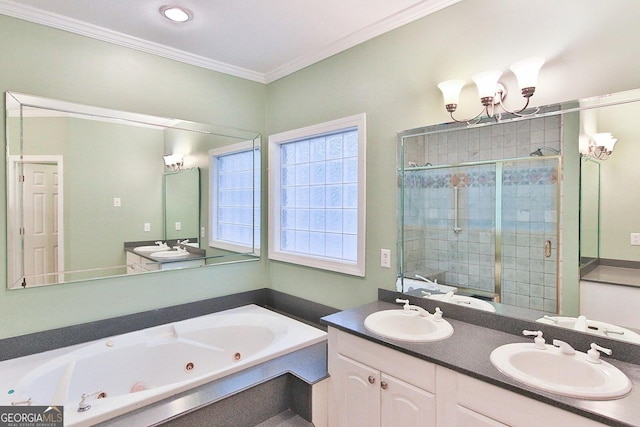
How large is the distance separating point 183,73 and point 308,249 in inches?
67.5

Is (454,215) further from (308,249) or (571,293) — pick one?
(308,249)

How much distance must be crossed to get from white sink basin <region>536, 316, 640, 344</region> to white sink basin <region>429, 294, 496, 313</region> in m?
0.24

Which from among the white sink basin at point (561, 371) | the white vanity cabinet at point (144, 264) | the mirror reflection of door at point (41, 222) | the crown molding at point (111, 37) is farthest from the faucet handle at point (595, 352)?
the crown molding at point (111, 37)

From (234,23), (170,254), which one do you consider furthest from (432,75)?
(170,254)

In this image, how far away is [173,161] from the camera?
257 cm

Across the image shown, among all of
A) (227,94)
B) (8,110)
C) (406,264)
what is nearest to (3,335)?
(8,110)

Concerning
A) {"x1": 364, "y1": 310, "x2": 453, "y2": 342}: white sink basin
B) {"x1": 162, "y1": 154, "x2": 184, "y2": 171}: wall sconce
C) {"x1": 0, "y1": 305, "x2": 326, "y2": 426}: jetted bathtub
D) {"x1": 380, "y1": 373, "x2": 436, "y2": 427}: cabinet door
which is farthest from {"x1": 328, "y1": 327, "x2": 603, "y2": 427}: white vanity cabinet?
{"x1": 162, "y1": 154, "x2": 184, "y2": 171}: wall sconce

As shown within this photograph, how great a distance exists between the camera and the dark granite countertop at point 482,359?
1015 millimetres

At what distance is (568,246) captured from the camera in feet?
5.01

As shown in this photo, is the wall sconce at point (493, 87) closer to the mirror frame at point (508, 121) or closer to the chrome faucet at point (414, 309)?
the mirror frame at point (508, 121)

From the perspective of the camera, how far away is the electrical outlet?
7.14 ft

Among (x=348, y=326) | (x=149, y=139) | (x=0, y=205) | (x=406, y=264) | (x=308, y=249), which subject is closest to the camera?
(x=348, y=326)

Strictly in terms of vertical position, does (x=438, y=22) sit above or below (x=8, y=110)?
above

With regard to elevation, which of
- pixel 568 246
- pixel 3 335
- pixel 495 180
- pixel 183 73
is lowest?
pixel 3 335
